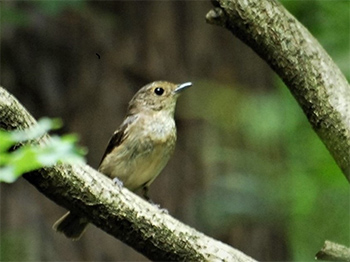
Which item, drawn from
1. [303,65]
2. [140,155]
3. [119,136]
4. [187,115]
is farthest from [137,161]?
[303,65]

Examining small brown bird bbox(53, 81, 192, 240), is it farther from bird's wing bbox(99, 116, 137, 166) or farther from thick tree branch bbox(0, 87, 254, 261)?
thick tree branch bbox(0, 87, 254, 261)

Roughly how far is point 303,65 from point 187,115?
2.61m

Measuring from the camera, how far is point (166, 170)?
6.34m

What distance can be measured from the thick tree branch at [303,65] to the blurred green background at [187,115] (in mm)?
2219

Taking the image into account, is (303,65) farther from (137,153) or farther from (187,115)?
(187,115)

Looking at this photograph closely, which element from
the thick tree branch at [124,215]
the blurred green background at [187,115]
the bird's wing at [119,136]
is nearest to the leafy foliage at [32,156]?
the thick tree branch at [124,215]

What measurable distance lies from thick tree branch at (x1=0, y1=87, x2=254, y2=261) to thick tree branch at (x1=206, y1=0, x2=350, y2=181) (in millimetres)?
748

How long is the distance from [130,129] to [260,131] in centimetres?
138

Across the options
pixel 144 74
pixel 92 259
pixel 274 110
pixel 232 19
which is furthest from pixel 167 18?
pixel 232 19

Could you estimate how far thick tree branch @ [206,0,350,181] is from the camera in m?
3.79

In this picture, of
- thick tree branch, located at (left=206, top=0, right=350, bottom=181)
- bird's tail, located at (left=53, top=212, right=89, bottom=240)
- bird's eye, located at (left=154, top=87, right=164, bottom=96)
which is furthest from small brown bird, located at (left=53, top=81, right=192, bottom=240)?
thick tree branch, located at (left=206, top=0, right=350, bottom=181)

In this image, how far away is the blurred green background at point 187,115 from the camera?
621 cm

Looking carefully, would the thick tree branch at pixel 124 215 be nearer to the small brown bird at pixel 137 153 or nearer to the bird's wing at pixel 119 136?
the small brown bird at pixel 137 153

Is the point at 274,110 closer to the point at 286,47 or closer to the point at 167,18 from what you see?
the point at 167,18
